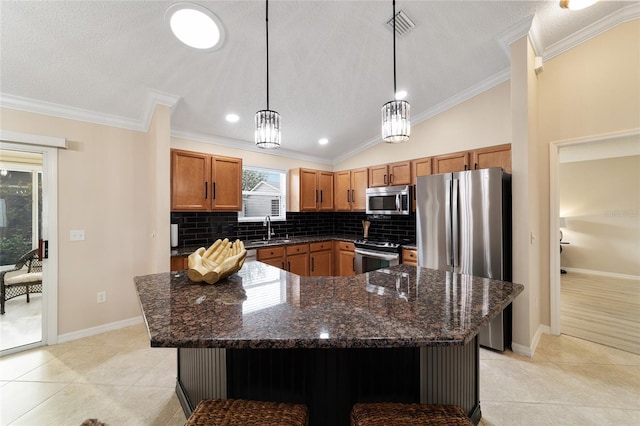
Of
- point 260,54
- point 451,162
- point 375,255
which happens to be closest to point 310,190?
point 375,255

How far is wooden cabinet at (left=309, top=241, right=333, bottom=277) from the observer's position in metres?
4.43

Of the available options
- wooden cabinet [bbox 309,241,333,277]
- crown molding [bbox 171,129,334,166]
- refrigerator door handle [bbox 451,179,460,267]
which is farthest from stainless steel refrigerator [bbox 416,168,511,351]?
crown molding [bbox 171,129,334,166]

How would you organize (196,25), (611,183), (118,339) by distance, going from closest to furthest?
(196,25) → (118,339) → (611,183)

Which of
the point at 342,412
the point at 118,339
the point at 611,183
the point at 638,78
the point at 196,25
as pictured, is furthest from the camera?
the point at 611,183

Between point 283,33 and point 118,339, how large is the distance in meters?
3.54

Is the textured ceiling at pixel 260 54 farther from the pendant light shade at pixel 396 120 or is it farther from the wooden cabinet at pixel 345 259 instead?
the wooden cabinet at pixel 345 259

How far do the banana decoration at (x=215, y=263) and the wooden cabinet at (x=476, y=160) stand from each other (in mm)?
2963

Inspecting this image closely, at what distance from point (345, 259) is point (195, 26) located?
3.64 meters

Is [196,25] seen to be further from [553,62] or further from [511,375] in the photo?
[511,375]

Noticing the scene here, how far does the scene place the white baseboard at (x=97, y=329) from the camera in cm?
283

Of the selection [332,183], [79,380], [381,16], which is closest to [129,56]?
[381,16]

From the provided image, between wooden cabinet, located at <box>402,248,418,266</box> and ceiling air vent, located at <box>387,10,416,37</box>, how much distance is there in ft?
8.04

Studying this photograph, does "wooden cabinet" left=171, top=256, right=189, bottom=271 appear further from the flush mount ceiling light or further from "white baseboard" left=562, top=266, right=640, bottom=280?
"white baseboard" left=562, top=266, right=640, bottom=280

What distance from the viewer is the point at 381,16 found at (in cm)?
217
